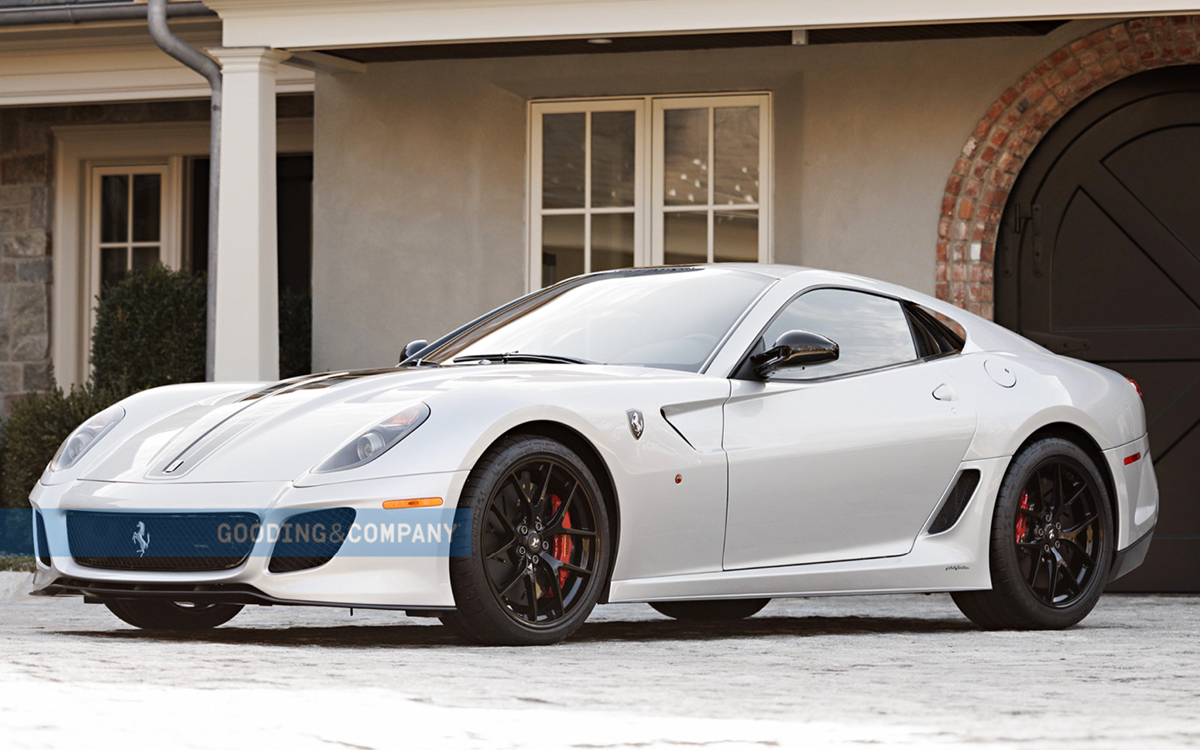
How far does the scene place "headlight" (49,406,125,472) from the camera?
18.6 ft

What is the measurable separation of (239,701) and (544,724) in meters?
0.70

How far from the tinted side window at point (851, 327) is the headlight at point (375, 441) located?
150 cm

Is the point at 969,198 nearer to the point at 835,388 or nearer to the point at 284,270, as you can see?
the point at 835,388

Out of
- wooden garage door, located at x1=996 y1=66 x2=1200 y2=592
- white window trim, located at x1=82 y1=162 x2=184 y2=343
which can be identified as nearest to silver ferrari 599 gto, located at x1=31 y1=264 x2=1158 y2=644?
wooden garage door, located at x1=996 y1=66 x2=1200 y2=592

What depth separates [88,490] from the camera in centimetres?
537

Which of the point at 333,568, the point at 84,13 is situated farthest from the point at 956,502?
the point at 84,13

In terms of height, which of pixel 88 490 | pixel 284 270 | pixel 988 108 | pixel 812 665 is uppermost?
pixel 988 108

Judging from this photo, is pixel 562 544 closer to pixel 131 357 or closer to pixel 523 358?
pixel 523 358

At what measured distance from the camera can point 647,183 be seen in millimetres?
11109

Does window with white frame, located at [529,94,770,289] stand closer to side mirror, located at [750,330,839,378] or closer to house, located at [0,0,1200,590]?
house, located at [0,0,1200,590]

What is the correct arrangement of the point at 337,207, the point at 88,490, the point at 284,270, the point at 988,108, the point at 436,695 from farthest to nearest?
the point at 284,270 < the point at 337,207 < the point at 988,108 < the point at 88,490 < the point at 436,695

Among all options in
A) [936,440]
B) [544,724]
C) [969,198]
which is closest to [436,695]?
[544,724]

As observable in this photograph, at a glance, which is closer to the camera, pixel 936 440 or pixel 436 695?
pixel 436 695

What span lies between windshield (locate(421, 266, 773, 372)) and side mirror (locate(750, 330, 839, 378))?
202mm
